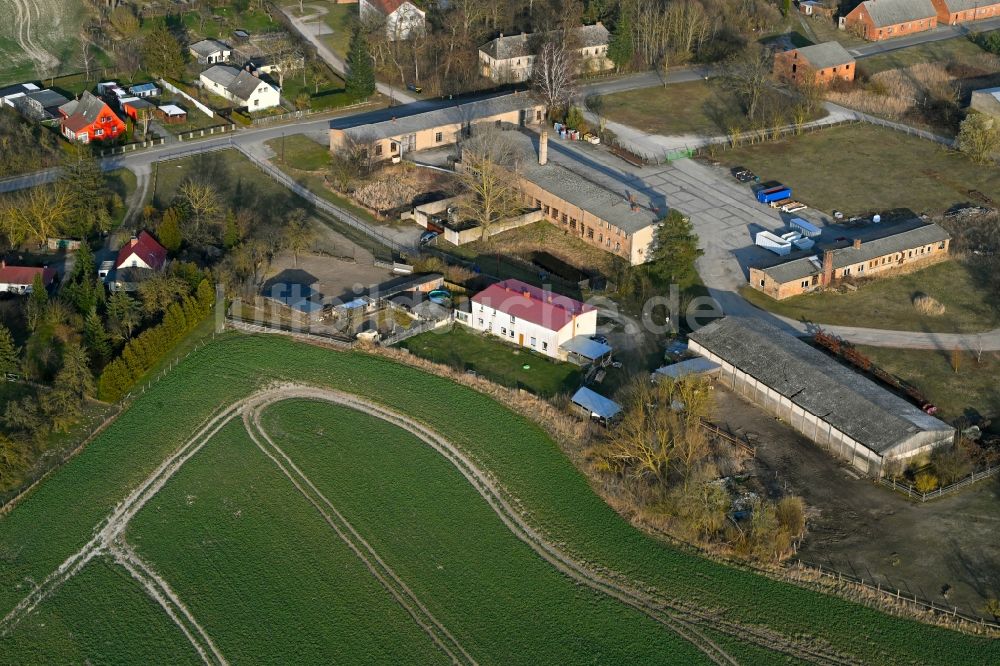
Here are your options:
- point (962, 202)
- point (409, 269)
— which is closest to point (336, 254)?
point (409, 269)

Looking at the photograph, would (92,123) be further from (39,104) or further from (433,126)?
(433,126)

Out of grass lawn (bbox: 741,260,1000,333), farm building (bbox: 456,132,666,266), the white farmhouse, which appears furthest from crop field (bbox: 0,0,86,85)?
grass lawn (bbox: 741,260,1000,333)

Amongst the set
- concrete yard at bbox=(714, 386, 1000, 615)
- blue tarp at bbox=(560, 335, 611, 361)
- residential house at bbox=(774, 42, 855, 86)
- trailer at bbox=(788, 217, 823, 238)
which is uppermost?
residential house at bbox=(774, 42, 855, 86)

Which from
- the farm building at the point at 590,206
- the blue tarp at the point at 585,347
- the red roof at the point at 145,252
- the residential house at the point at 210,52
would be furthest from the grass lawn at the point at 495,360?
the residential house at the point at 210,52

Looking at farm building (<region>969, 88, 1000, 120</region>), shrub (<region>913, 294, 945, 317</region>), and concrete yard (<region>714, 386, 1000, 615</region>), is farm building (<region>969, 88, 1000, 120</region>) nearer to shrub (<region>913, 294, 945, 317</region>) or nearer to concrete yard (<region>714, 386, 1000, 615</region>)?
shrub (<region>913, 294, 945, 317</region>)

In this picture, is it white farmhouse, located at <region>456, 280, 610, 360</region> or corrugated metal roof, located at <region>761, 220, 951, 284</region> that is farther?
corrugated metal roof, located at <region>761, 220, 951, 284</region>

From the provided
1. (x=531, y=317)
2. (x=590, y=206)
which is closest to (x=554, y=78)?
(x=590, y=206)
